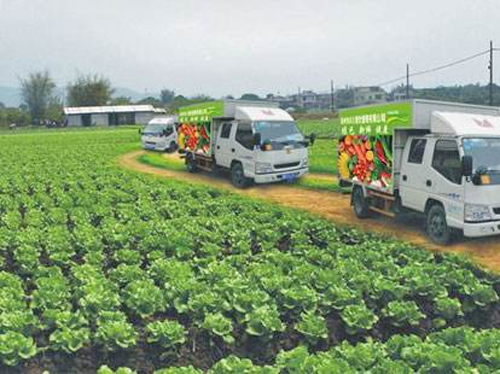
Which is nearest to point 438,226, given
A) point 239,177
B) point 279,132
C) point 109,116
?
point 279,132

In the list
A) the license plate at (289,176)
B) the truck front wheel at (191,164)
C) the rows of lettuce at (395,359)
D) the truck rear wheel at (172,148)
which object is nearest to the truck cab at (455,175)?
the rows of lettuce at (395,359)

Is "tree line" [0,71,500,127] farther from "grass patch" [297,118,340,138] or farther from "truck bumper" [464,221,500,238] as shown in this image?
"truck bumper" [464,221,500,238]

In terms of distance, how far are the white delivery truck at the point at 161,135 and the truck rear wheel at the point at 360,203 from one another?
2130cm

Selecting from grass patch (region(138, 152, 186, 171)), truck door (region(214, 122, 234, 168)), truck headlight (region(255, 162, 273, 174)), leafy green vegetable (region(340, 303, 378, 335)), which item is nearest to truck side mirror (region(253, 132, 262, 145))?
truck headlight (region(255, 162, 273, 174))

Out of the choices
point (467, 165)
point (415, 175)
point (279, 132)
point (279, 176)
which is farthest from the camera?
point (279, 132)

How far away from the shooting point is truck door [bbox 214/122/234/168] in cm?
1927

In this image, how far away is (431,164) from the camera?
36.3 feet

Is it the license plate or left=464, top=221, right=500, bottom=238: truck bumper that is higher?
the license plate

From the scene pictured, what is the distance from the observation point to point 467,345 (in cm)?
579

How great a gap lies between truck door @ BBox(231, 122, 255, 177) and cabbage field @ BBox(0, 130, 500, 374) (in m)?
6.53

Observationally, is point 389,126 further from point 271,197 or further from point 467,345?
point 467,345

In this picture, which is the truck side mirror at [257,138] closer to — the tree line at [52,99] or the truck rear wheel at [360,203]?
the truck rear wheel at [360,203]

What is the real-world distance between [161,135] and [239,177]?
16537mm

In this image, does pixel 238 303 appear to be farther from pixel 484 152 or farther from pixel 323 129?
pixel 323 129
